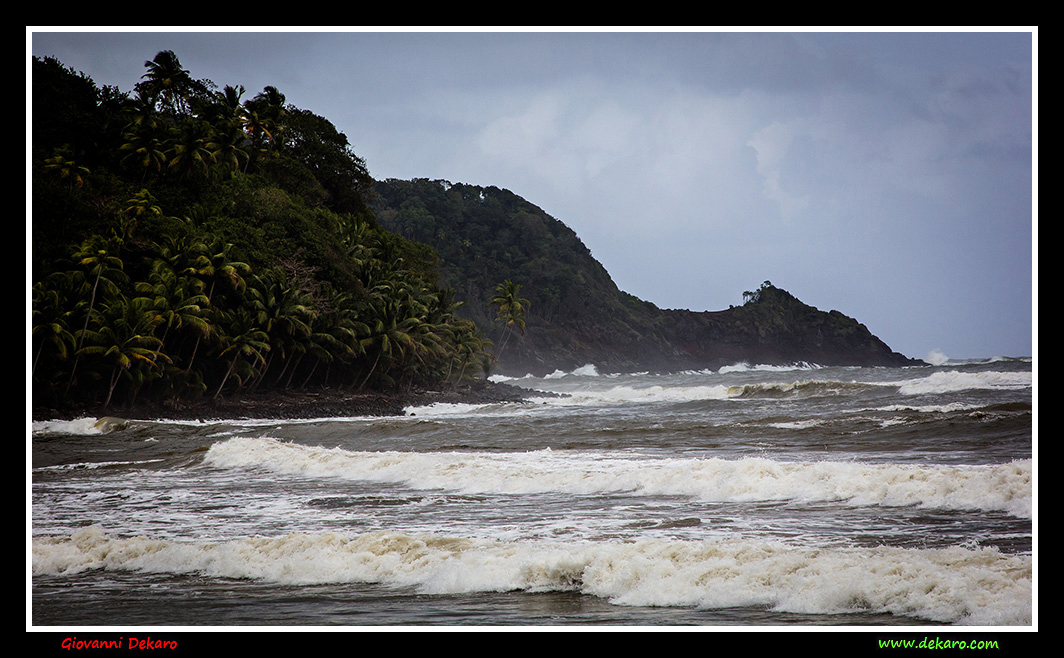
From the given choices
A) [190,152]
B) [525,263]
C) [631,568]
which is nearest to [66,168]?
[190,152]

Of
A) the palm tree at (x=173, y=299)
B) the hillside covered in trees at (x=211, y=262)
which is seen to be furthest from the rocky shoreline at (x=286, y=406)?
the palm tree at (x=173, y=299)

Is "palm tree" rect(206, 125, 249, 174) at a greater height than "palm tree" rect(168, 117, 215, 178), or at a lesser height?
greater

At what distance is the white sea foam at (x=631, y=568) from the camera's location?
4375 mm

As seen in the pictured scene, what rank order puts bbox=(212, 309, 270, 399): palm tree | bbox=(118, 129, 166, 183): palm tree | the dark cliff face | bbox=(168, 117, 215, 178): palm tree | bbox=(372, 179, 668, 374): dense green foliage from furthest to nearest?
1. bbox=(372, 179, 668, 374): dense green foliage
2. the dark cliff face
3. bbox=(168, 117, 215, 178): palm tree
4. bbox=(118, 129, 166, 183): palm tree
5. bbox=(212, 309, 270, 399): palm tree

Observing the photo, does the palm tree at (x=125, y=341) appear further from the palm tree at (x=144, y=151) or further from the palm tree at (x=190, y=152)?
the palm tree at (x=190, y=152)

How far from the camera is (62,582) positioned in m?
5.43

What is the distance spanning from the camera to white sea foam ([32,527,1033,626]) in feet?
14.4

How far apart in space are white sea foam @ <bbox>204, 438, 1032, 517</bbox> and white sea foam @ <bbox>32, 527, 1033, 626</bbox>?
8.46 feet

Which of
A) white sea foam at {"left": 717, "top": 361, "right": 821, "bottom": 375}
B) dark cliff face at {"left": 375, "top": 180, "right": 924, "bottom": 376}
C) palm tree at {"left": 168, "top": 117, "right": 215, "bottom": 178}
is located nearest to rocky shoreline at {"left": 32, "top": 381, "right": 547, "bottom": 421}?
palm tree at {"left": 168, "top": 117, "right": 215, "bottom": 178}

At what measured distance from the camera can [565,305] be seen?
9225cm

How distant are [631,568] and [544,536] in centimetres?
160

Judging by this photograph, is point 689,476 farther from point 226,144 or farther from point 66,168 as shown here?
point 226,144

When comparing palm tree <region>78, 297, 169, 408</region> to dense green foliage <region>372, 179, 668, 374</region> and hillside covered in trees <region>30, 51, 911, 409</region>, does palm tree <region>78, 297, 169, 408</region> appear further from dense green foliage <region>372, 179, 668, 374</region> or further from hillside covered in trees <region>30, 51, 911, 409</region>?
dense green foliage <region>372, 179, 668, 374</region>

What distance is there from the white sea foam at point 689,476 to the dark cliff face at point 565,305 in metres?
71.6
